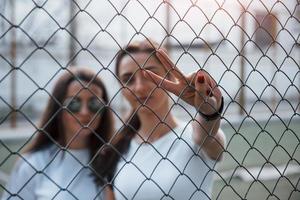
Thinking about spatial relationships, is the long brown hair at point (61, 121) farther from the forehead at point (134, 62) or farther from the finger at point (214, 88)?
the finger at point (214, 88)

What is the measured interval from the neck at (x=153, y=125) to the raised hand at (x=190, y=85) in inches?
9.0

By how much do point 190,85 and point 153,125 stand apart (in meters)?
0.33

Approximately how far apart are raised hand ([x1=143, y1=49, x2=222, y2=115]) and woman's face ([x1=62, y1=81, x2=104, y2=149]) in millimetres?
238

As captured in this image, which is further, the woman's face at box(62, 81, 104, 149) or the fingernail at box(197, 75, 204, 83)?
the woman's face at box(62, 81, 104, 149)

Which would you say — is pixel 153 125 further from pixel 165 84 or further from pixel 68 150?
pixel 165 84

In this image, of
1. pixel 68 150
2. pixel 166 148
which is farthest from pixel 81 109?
pixel 166 148

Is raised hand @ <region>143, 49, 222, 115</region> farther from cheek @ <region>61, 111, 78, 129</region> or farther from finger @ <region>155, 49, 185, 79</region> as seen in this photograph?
cheek @ <region>61, 111, 78, 129</region>

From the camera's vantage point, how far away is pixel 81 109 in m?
1.18

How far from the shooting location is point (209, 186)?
1120 millimetres

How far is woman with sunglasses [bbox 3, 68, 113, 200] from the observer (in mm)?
1192

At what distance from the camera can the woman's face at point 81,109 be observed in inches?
46.6

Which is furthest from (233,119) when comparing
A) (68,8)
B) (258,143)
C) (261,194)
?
(68,8)

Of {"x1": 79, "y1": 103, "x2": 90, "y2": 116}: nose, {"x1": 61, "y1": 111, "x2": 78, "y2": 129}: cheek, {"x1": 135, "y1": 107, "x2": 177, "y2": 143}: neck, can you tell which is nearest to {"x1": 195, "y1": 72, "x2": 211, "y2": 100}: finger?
{"x1": 135, "y1": 107, "x2": 177, "y2": 143}: neck

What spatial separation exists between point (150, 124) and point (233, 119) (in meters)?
2.47
